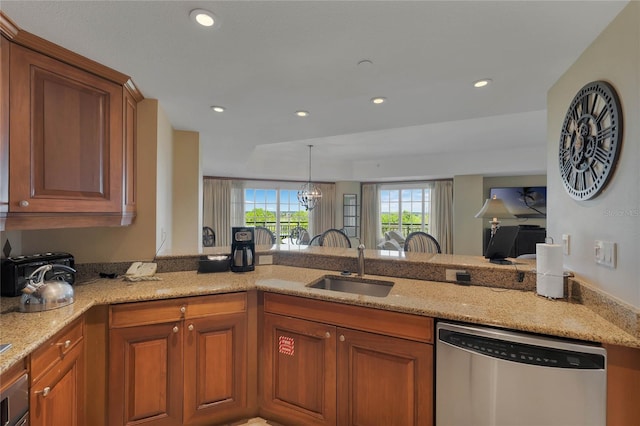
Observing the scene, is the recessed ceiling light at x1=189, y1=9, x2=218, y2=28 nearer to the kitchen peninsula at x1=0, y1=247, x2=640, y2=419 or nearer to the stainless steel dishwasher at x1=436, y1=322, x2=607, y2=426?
the kitchen peninsula at x1=0, y1=247, x2=640, y2=419

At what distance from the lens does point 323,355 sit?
170 centimetres

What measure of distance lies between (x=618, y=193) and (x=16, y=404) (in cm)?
255

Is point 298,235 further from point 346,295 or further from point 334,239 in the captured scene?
point 346,295

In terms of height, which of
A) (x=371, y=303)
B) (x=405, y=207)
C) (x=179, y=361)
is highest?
(x=405, y=207)

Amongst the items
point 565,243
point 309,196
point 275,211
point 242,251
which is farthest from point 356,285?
point 275,211

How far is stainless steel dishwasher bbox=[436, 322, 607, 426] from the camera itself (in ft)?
3.89

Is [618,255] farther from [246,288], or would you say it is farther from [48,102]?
[48,102]

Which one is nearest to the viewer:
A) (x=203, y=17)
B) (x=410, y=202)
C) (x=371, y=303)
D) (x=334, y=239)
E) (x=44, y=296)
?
(x=203, y=17)

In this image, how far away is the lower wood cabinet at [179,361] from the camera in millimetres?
1645

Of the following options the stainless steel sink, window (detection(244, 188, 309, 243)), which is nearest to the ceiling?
the stainless steel sink

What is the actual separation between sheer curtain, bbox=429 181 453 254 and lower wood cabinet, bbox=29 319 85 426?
6942 millimetres

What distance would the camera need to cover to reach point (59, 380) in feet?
4.38

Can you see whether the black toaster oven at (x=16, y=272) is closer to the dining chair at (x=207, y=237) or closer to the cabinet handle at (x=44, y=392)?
the cabinet handle at (x=44, y=392)

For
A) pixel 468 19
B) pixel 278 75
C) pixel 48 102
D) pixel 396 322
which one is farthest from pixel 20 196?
pixel 468 19
